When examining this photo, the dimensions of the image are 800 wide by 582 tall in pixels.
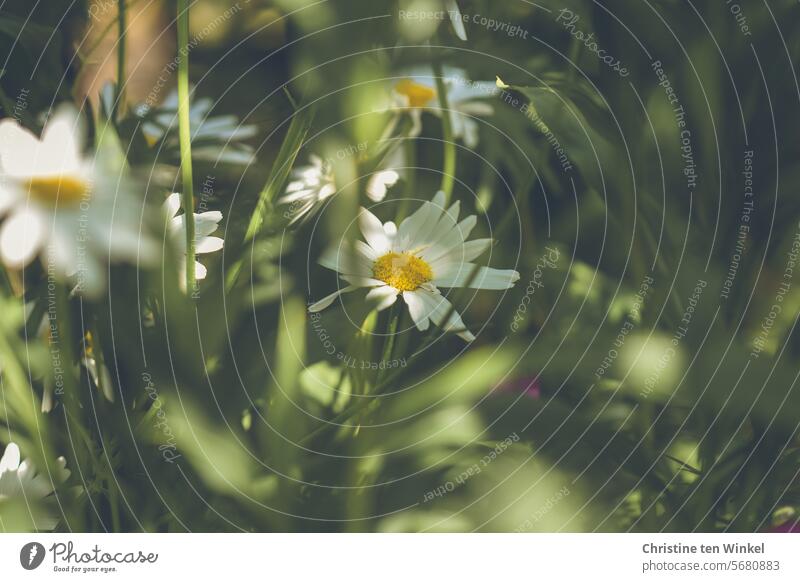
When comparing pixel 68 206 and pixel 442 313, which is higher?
pixel 68 206

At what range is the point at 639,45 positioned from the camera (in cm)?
36

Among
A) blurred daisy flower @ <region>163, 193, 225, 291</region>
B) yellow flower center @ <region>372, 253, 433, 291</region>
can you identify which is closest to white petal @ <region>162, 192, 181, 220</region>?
blurred daisy flower @ <region>163, 193, 225, 291</region>

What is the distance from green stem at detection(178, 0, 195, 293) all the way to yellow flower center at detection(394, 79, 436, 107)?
106 millimetres

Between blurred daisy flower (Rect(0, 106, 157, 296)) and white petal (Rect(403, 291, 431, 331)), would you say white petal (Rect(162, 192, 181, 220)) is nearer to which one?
blurred daisy flower (Rect(0, 106, 157, 296))

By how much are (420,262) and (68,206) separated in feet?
0.59

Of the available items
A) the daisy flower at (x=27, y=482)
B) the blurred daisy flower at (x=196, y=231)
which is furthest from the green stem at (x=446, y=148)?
the daisy flower at (x=27, y=482)

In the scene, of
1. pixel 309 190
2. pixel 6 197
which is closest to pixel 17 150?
pixel 6 197

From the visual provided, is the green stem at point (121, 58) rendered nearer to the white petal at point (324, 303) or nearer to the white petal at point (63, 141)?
the white petal at point (63, 141)

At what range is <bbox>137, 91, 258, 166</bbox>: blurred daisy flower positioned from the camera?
0.35 meters

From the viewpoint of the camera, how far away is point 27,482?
1.18 ft

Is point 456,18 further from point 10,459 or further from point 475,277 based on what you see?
point 10,459

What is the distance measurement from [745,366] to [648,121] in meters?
0.14
